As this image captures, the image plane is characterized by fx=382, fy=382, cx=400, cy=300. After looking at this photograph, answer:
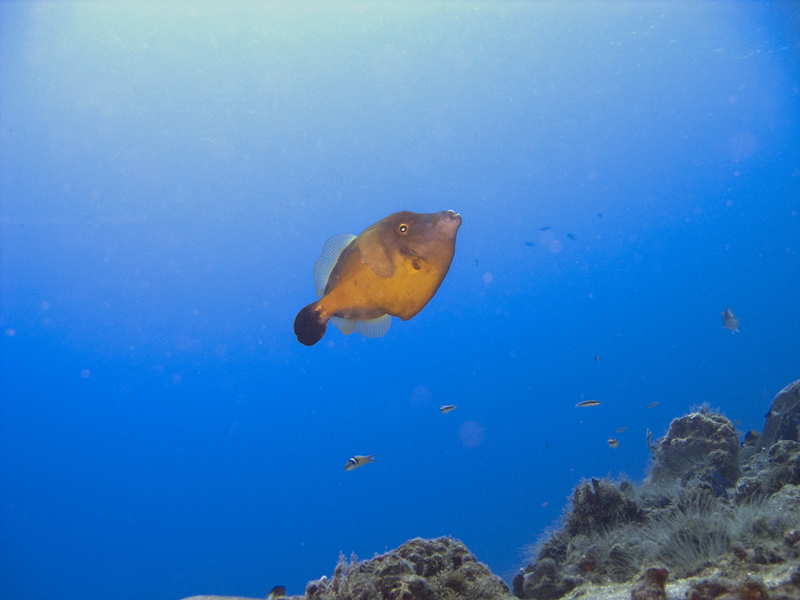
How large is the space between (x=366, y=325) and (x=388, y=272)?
0.58 meters

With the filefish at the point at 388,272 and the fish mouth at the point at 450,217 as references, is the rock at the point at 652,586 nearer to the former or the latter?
the filefish at the point at 388,272

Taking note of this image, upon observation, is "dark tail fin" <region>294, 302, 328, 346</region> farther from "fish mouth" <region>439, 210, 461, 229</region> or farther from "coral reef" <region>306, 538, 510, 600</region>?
"coral reef" <region>306, 538, 510, 600</region>

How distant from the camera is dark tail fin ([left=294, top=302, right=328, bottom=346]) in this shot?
243cm

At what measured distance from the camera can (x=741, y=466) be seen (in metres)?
7.59

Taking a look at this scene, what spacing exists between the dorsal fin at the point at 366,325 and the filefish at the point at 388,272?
0.14ft

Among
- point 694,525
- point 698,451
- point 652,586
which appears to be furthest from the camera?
point 698,451

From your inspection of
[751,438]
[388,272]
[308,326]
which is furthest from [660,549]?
[751,438]

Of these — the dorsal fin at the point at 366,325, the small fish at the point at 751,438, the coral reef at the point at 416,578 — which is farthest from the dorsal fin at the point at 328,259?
the small fish at the point at 751,438

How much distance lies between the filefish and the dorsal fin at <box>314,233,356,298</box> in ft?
0.28

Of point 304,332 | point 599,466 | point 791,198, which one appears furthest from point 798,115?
point 304,332

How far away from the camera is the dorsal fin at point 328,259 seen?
109 inches

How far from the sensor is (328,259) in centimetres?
279

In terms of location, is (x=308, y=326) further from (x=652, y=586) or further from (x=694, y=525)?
(x=694, y=525)

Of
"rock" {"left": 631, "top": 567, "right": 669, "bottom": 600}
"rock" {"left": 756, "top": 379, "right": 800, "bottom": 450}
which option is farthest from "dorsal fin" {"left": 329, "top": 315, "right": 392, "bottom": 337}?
"rock" {"left": 756, "top": 379, "right": 800, "bottom": 450}
